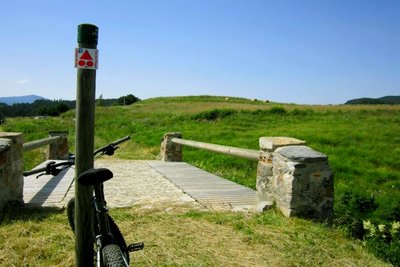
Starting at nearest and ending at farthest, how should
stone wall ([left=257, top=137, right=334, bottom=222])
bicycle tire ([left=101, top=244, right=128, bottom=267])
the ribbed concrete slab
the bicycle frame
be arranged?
bicycle tire ([left=101, top=244, right=128, bottom=267]) < the bicycle frame < stone wall ([left=257, top=137, right=334, bottom=222]) < the ribbed concrete slab

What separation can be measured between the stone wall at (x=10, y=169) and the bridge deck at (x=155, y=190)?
411mm

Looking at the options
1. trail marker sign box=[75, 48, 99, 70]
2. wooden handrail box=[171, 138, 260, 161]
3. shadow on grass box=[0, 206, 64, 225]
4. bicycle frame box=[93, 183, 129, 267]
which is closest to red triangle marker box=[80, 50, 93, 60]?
trail marker sign box=[75, 48, 99, 70]

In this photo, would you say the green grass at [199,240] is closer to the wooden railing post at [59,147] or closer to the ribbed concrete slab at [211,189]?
the ribbed concrete slab at [211,189]

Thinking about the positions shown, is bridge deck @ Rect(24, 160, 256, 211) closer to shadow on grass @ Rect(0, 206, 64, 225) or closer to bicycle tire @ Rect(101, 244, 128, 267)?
shadow on grass @ Rect(0, 206, 64, 225)

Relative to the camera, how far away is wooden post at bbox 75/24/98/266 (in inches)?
118

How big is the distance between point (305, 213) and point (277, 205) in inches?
17.6

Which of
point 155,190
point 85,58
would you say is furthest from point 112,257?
point 155,190

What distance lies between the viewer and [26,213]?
511 cm

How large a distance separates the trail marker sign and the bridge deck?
3161 mm

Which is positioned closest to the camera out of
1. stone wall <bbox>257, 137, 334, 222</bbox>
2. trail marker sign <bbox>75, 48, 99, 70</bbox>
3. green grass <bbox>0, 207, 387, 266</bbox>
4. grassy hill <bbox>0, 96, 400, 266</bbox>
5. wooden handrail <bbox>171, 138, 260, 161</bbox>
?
trail marker sign <bbox>75, 48, 99, 70</bbox>

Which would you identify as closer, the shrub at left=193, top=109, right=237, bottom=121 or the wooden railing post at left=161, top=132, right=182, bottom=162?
the wooden railing post at left=161, top=132, right=182, bottom=162

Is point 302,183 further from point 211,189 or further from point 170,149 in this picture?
point 170,149

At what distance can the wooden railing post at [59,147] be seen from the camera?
1195 centimetres

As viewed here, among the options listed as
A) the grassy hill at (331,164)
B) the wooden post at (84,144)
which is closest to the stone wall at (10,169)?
the grassy hill at (331,164)
